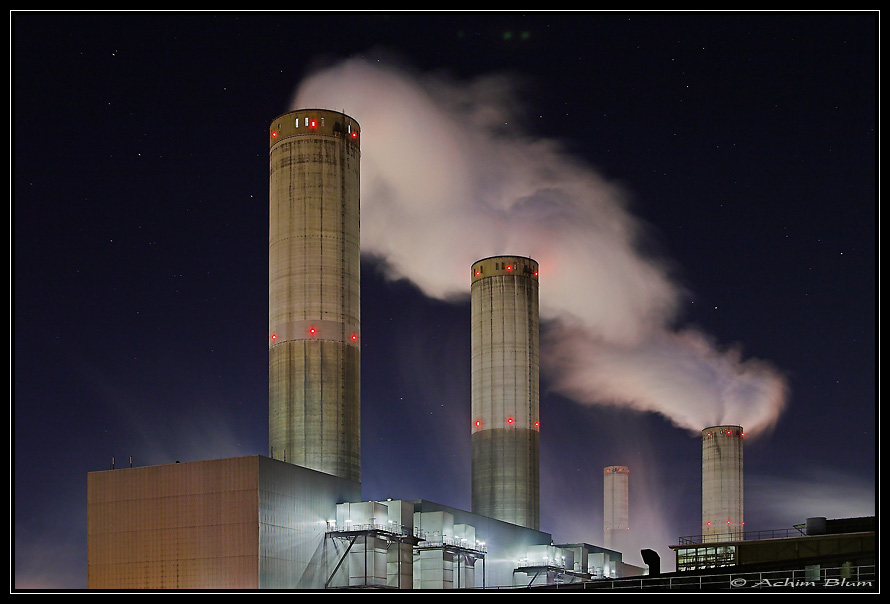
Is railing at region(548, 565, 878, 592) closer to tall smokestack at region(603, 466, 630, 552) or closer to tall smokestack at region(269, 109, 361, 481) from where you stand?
tall smokestack at region(269, 109, 361, 481)

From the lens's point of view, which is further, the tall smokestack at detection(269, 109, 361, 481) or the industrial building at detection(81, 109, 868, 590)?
the tall smokestack at detection(269, 109, 361, 481)

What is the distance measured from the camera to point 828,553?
175 feet

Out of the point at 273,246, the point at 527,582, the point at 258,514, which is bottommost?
the point at 527,582

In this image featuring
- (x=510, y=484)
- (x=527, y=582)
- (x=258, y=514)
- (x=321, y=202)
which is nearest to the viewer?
(x=258, y=514)

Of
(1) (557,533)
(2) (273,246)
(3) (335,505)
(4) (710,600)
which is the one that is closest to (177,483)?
(3) (335,505)

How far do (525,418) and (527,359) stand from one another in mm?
4782

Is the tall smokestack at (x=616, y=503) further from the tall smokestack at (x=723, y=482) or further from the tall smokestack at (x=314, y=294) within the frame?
the tall smokestack at (x=314, y=294)

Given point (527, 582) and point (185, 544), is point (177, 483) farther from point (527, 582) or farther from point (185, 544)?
point (527, 582)

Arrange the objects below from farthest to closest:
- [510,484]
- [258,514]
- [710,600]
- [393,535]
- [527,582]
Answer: [510,484]
[527,582]
[393,535]
[258,514]
[710,600]

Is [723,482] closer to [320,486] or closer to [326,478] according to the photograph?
[326,478]

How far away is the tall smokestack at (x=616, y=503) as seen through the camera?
122500 mm

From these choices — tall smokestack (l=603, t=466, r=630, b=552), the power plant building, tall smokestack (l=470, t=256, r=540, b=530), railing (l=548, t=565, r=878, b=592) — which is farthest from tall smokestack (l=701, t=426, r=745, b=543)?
railing (l=548, t=565, r=878, b=592)

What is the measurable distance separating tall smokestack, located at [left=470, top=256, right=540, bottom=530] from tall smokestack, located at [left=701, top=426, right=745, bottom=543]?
2618 cm

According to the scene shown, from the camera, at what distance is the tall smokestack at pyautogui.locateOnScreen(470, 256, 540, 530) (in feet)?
279
